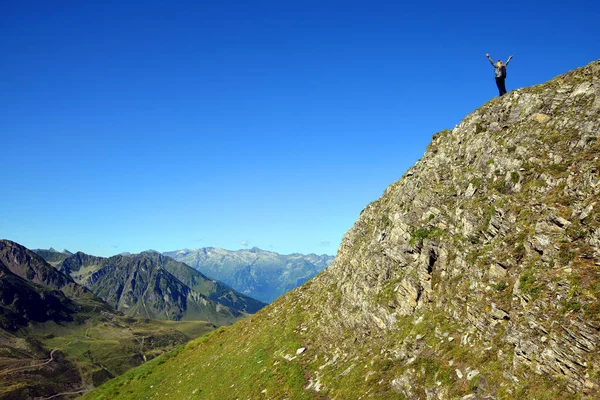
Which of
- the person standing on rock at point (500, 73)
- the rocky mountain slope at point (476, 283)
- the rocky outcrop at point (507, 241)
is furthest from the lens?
the person standing on rock at point (500, 73)

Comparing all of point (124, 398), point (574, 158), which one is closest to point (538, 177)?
point (574, 158)

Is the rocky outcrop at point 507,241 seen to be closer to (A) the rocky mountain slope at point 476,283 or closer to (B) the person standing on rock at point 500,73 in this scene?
(A) the rocky mountain slope at point 476,283

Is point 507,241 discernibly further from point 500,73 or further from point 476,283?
point 500,73

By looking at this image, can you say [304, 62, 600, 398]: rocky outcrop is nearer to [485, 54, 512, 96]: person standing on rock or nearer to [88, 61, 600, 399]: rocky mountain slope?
[88, 61, 600, 399]: rocky mountain slope

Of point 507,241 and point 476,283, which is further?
point 476,283

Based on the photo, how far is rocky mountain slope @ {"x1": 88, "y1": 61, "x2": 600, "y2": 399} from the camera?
725 inches

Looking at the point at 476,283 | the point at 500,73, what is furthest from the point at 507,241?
the point at 500,73

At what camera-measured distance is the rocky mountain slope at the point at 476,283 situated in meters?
18.4

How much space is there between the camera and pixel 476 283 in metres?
24.8

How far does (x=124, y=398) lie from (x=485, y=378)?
5097 cm

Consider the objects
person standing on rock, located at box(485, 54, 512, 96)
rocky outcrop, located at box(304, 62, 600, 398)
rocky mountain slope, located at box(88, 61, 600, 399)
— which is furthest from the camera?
person standing on rock, located at box(485, 54, 512, 96)

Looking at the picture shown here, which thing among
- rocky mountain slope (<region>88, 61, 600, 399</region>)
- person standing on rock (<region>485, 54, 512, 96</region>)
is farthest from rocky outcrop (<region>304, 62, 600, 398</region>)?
person standing on rock (<region>485, 54, 512, 96</region>)

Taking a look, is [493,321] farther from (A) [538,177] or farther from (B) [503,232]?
(A) [538,177]

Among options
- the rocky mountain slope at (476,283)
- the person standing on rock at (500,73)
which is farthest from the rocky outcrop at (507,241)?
the person standing on rock at (500,73)
